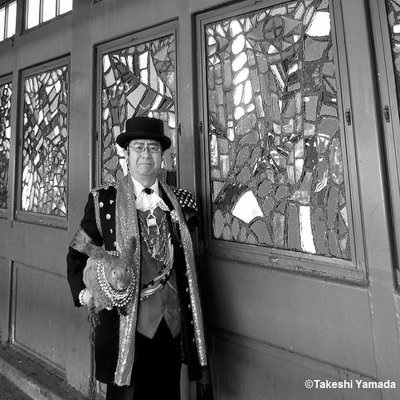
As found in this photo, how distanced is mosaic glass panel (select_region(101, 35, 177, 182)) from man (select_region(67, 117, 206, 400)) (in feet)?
1.45

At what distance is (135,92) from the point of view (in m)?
1.82

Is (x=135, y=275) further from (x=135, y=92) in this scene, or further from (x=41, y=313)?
(x=41, y=313)

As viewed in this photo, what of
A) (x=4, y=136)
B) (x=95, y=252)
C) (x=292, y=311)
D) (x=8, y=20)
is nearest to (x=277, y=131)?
(x=292, y=311)

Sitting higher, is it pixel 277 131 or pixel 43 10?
pixel 43 10

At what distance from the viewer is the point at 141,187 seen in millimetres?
1265

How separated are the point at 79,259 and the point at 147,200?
0.33 metres

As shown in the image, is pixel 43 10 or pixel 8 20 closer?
pixel 43 10

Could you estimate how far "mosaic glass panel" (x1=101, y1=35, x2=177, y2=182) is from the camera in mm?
1694

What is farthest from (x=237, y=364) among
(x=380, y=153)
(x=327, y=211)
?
(x=380, y=153)

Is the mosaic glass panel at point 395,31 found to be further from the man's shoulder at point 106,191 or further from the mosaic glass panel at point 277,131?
the man's shoulder at point 106,191

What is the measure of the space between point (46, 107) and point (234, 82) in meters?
1.44

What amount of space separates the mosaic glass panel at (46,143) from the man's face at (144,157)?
104 centimetres

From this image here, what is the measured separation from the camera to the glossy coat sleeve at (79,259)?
1.17 meters

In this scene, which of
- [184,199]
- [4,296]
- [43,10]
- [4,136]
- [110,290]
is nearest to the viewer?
[110,290]
